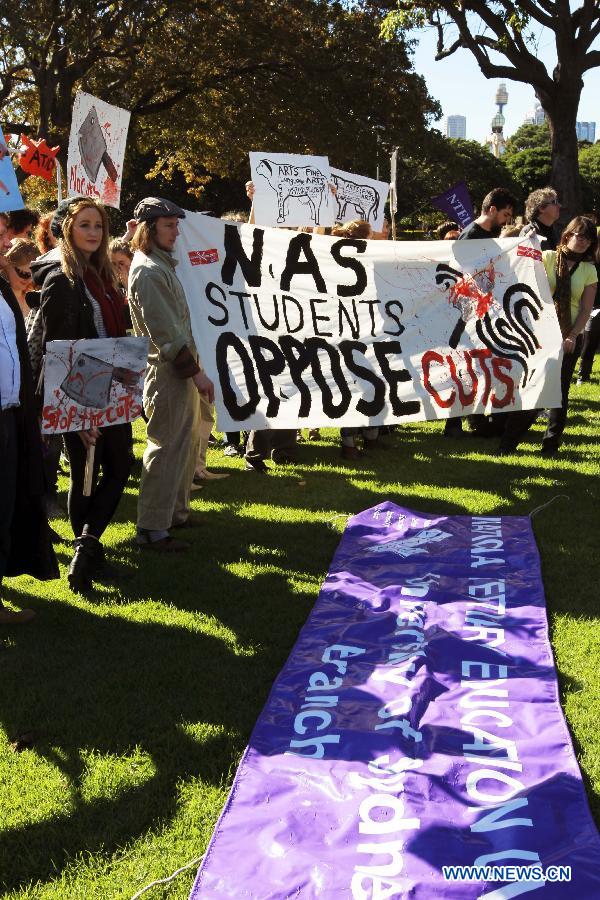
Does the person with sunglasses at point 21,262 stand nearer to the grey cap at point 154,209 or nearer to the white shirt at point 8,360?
the grey cap at point 154,209

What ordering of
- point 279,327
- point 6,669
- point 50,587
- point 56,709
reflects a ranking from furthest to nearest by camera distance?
point 279,327, point 50,587, point 6,669, point 56,709

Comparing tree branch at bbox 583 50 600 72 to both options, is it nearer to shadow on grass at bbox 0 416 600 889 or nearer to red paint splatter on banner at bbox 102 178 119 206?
red paint splatter on banner at bbox 102 178 119 206

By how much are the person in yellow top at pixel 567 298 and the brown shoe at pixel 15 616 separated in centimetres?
488

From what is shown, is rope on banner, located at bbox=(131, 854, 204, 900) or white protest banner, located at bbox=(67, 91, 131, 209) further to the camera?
white protest banner, located at bbox=(67, 91, 131, 209)

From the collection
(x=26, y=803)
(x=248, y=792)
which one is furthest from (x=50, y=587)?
(x=248, y=792)

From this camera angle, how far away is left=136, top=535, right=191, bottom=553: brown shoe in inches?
246

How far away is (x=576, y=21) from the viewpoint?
20594 millimetres

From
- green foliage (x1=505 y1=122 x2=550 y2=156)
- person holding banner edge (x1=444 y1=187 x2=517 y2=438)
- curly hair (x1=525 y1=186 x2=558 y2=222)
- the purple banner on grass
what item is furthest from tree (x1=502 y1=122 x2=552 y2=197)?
the purple banner on grass

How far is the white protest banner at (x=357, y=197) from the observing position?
1068cm

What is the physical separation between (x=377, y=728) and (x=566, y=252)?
552cm

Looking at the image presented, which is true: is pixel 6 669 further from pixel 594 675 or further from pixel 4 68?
pixel 4 68

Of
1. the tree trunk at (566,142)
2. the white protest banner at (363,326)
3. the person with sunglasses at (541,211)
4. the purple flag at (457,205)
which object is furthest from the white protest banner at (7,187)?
the tree trunk at (566,142)

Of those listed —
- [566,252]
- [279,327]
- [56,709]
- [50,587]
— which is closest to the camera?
[56,709]

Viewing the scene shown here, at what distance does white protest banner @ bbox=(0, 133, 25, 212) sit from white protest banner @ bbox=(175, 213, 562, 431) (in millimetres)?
2306
